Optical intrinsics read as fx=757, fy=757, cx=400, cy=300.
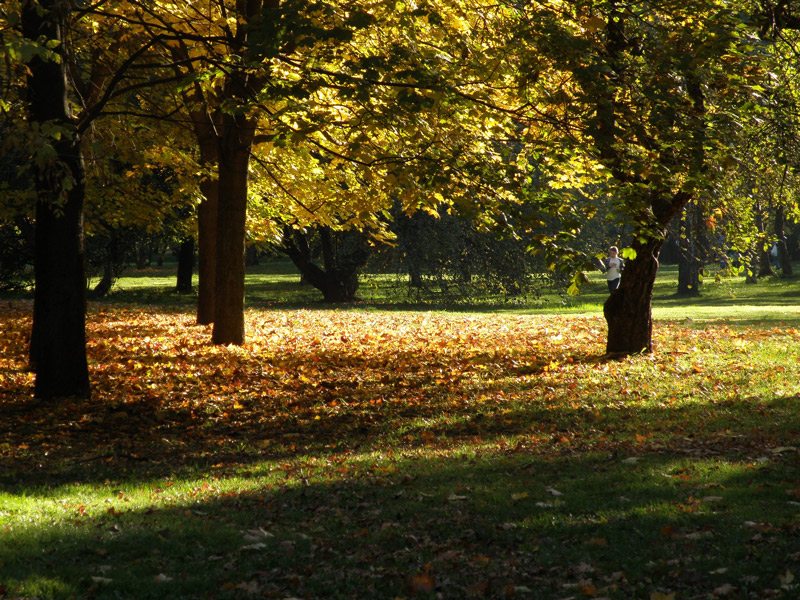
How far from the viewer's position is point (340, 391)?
1105 cm

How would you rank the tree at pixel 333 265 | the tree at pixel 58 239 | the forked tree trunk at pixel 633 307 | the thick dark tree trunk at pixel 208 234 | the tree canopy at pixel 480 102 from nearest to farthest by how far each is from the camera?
the tree canopy at pixel 480 102
the tree at pixel 58 239
the forked tree trunk at pixel 633 307
the thick dark tree trunk at pixel 208 234
the tree at pixel 333 265

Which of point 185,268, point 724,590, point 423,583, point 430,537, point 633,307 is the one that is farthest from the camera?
point 185,268

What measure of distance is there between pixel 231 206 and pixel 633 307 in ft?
23.5

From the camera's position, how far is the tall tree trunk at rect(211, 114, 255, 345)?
1288 centimetres

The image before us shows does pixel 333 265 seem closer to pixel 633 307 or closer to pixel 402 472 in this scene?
pixel 633 307

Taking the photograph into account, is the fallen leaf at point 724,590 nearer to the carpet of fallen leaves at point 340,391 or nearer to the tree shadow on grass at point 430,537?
the tree shadow on grass at point 430,537

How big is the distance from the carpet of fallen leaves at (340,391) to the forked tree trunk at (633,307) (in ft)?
1.51

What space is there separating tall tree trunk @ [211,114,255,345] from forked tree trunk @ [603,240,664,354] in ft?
21.3

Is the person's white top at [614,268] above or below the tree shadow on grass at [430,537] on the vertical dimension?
above

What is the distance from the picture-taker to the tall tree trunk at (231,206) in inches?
507

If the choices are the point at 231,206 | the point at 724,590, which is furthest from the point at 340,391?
the point at 724,590

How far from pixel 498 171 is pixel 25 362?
8043mm

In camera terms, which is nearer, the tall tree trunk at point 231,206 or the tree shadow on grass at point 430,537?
the tree shadow on grass at point 430,537

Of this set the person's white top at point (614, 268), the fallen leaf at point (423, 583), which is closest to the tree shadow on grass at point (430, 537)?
the fallen leaf at point (423, 583)
